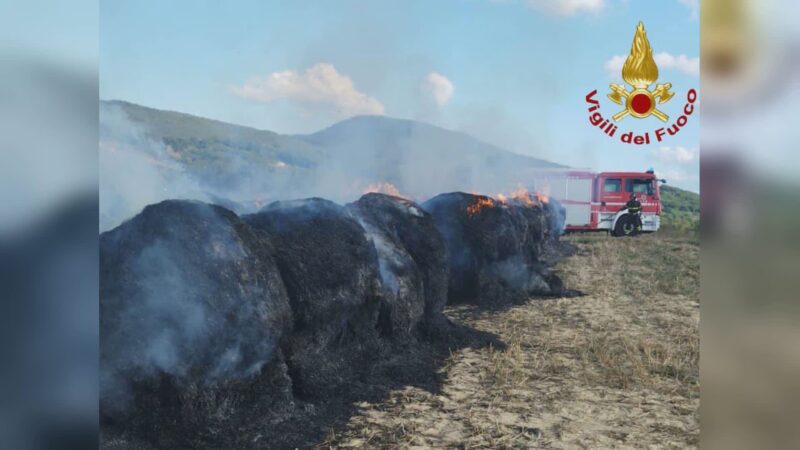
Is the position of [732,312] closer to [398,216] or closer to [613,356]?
[613,356]

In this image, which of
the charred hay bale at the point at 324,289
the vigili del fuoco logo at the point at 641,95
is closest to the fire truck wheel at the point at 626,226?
the vigili del fuoco logo at the point at 641,95

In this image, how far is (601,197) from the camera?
10.6 metres

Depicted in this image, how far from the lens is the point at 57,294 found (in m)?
4.33

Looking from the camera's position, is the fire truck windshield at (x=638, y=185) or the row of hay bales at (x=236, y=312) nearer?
the row of hay bales at (x=236, y=312)

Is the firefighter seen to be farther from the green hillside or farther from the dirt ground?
the dirt ground

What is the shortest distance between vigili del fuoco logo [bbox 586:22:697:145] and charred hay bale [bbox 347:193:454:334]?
2.71 metres

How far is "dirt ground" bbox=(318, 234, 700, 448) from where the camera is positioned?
4.89 metres

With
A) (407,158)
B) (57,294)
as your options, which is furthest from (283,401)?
(407,158)

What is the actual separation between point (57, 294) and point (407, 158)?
5321 mm

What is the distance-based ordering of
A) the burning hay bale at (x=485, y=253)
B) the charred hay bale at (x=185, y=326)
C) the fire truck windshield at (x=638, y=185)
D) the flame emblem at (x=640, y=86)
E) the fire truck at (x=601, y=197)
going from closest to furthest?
the charred hay bale at (x=185, y=326)
the flame emblem at (x=640, y=86)
the fire truck windshield at (x=638, y=185)
the burning hay bale at (x=485, y=253)
the fire truck at (x=601, y=197)

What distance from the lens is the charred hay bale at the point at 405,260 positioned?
21.0ft

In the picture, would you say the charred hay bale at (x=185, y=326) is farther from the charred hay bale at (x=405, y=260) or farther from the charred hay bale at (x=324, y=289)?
the charred hay bale at (x=405, y=260)

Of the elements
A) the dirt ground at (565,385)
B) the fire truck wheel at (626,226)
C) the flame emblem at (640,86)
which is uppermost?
the flame emblem at (640,86)

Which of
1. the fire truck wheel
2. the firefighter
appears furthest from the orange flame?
the fire truck wheel
